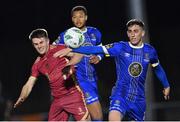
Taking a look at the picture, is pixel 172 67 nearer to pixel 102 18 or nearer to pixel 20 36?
pixel 102 18

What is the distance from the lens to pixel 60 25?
15836 mm

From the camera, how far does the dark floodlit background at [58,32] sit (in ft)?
50.1

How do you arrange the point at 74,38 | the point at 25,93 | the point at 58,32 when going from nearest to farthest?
the point at 74,38 → the point at 25,93 → the point at 58,32

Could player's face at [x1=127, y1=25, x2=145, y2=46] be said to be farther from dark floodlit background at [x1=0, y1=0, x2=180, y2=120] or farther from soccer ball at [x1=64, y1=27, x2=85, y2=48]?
dark floodlit background at [x1=0, y1=0, x2=180, y2=120]

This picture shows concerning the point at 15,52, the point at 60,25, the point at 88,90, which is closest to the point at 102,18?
the point at 60,25

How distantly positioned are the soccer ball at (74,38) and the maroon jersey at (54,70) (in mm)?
236

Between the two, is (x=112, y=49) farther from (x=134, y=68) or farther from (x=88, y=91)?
(x=88, y=91)

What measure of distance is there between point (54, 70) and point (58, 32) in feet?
19.2

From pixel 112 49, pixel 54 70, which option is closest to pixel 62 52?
pixel 54 70

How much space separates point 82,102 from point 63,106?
0.24m

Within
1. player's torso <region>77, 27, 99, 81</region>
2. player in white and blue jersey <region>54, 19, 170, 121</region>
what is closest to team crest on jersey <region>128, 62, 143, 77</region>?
player in white and blue jersey <region>54, 19, 170, 121</region>

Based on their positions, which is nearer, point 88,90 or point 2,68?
point 88,90

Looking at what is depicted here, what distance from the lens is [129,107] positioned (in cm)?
940

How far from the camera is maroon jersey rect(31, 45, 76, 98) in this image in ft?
31.8
